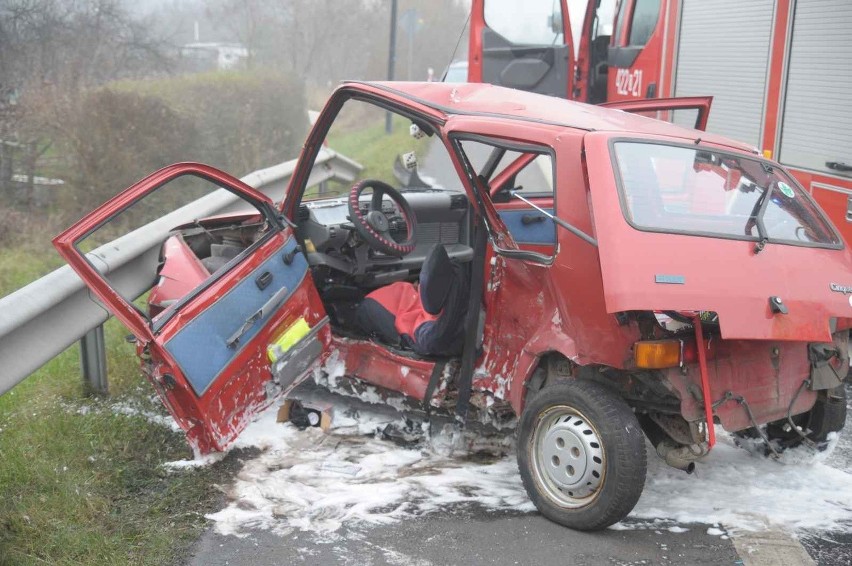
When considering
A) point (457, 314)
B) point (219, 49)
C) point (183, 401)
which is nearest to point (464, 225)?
point (457, 314)

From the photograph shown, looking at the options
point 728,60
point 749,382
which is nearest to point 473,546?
point 749,382

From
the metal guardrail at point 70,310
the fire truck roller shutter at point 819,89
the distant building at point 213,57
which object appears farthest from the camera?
the distant building at point 213,57

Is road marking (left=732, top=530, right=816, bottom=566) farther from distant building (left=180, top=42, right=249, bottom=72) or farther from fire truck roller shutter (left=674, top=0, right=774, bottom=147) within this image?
distant building (left=180, top=42, right=249, bottom=72)

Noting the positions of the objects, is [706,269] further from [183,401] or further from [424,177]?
[424,177]

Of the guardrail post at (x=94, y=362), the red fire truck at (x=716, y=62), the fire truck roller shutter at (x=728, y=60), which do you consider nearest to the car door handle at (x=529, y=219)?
the red fire truck at (x=716, y=62)

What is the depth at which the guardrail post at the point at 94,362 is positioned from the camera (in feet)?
16.4

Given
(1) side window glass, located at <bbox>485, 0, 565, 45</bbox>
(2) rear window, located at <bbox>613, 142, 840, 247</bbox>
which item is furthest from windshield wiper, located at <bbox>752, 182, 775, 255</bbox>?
(1) side window glass, located at <bbox>485, 0, 565, 45</bbox>

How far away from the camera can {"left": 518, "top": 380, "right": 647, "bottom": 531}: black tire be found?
3523 millimetres

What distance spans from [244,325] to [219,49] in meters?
17.3

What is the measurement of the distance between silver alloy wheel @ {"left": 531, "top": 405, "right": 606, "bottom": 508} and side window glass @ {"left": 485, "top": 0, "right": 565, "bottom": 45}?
7.03 meters

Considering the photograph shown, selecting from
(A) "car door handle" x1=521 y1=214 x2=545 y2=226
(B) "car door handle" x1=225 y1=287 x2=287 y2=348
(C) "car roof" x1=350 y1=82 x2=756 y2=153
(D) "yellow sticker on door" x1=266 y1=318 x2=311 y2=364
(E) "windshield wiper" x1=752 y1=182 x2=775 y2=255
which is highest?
(C) "car roof" x1=350 y1=82 x2=756 y2=153

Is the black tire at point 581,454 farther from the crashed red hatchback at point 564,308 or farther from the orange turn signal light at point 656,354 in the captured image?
the orange turn signal light at point 656,354

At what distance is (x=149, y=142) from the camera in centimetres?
1085

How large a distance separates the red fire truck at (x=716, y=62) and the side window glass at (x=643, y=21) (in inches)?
0.6
